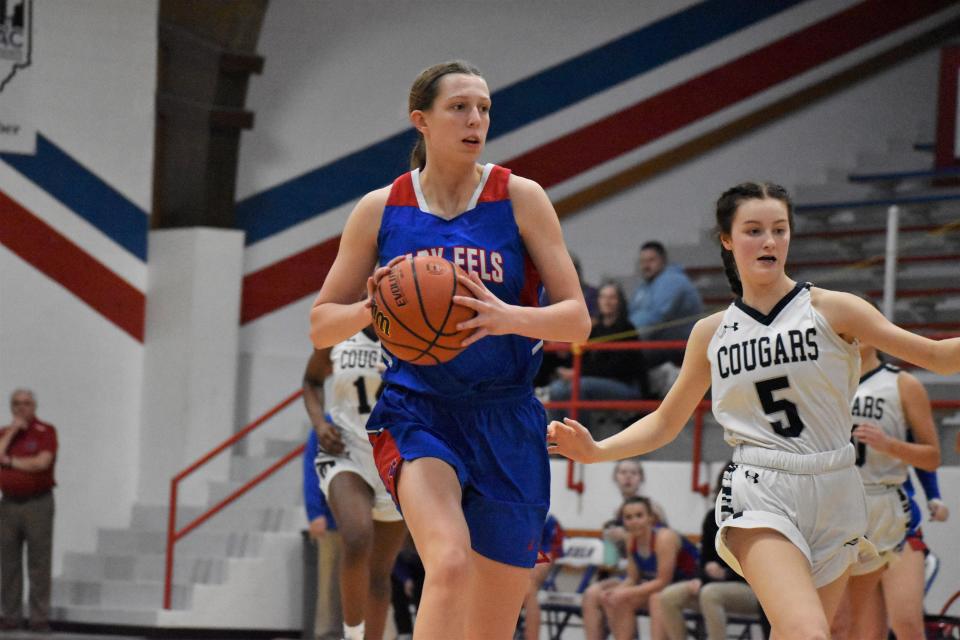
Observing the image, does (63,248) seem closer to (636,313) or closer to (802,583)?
(636,313)

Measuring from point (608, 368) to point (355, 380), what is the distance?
4.31 metres

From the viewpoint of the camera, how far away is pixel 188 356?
46.1 feet

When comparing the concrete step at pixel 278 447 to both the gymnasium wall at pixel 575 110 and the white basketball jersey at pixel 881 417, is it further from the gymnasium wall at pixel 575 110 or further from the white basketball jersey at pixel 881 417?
the white basketball jersey at pixel 881 417

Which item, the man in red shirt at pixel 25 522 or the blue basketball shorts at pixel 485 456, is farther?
the man in red shirt at pixel 25 522

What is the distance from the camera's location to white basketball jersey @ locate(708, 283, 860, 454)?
15.5 ft

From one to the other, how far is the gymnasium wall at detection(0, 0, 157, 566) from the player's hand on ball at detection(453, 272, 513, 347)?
9974 millimetres

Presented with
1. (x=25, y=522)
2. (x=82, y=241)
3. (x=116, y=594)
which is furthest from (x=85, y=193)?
(x=116, y=594)

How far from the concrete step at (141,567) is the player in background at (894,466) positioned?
7079 millimetres

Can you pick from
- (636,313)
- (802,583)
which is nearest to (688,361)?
(802,583)

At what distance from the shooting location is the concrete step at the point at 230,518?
43.4ft

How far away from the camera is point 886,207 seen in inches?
630

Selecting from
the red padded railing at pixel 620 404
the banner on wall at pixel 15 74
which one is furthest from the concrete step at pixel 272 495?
the banner on wall at pixel 15 74

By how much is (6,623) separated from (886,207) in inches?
380

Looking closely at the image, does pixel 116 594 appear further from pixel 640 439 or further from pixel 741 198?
pixel 741 198
